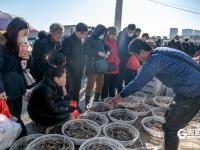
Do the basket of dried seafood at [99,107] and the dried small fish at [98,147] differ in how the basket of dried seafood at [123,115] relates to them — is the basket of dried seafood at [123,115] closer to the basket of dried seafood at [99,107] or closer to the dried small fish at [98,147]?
the basket of dried seafood at [99,107]

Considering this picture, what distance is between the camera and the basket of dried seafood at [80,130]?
4.20 m

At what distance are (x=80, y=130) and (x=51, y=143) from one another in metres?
0.72

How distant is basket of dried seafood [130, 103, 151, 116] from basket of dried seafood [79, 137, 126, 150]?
184cm

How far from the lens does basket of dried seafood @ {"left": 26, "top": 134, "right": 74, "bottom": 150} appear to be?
3699 mm

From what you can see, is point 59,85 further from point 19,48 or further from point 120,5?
point 120,5

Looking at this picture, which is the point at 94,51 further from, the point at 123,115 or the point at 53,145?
the point at 53,145

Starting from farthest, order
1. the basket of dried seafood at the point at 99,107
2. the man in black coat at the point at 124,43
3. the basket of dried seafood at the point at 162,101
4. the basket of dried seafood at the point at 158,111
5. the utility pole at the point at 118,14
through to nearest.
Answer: the utility pole at the point at 118,14, the man in black coat at the point at 124,43, the basket of dried seafood at the point at 162,101, the basket of dried seafood at the point at 99,107, the basket of dried seafood at the point at 158,111

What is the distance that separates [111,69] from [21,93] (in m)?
2.83

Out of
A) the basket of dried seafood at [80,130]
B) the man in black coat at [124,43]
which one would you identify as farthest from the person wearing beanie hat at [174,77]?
the man in black coat at [124,43]

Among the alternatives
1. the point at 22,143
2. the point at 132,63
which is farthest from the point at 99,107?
the point at 22,143

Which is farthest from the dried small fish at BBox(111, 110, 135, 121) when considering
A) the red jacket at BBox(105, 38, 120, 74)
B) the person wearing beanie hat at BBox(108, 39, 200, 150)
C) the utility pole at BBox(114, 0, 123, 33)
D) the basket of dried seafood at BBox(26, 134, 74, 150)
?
the utility pole at BBox(114, 0, 123, 33)

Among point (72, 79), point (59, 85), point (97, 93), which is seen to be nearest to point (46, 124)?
point (59, 85)

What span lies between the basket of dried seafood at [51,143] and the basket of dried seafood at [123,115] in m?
1.43

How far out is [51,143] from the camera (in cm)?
384
